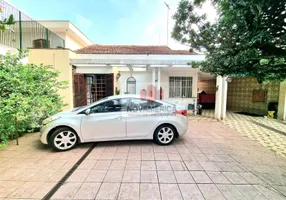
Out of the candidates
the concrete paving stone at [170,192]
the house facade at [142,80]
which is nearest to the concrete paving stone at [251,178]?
the concrete paving stone at [170,192]

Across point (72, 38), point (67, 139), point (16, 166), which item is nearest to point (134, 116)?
point (67, 139)

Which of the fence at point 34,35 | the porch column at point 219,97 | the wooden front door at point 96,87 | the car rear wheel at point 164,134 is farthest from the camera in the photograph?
the wooden front door at point 96,87

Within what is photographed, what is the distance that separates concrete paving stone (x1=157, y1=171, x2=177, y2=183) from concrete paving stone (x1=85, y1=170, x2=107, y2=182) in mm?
1069

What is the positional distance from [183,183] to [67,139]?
9.96 ft

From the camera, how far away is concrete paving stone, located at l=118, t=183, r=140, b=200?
2.29m

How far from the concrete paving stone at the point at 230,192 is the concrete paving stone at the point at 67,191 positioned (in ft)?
7.79

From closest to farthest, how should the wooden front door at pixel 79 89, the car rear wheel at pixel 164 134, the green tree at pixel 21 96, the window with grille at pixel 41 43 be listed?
1. the green tree at pixel 21 96
2. the car rear wheel at pixel 164 134
3. the window with grille at pixel 41 43
4. the wooden front door at pixel 79 89

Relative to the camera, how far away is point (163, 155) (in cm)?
377

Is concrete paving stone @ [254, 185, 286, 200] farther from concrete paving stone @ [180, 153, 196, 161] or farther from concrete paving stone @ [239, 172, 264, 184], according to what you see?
concrete paving stone @ [180, 153, 196, 161]

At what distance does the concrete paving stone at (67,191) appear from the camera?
231 centimetres

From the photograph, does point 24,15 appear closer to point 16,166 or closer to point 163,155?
point 16,166

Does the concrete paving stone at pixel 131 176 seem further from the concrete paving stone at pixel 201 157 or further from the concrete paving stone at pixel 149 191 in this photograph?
the concrete paving stone at pixel 201 157

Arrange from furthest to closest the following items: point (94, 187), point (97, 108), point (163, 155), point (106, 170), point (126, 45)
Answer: point (126, 45)
point (97, 108)
point (163, 155)
point (106, 170)
point (94, 187)

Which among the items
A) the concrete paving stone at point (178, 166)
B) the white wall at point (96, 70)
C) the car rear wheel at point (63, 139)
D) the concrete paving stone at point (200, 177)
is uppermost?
the white wall at point (96, 70)
